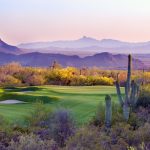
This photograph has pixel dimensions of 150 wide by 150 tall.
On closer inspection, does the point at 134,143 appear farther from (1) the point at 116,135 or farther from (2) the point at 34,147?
(2) the point at 34,147

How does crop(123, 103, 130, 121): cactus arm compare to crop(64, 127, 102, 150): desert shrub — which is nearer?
crop(64, 127, 102, 150): desert shrub

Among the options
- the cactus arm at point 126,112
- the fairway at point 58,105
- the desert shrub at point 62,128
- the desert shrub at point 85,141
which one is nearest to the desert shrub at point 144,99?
the fairway at point 58,105


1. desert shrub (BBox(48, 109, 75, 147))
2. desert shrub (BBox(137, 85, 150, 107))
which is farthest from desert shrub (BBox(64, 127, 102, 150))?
desert shrub (BBox(137, 85, 150, 107))

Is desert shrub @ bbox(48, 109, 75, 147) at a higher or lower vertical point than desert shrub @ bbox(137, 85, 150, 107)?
lower

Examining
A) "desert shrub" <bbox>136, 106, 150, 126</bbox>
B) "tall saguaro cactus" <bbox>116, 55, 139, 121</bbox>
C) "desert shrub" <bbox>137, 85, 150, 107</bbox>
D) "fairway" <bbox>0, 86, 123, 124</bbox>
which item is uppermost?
"tall saguaro cactus" <bbox>116, 55, 139, 121</bbox>

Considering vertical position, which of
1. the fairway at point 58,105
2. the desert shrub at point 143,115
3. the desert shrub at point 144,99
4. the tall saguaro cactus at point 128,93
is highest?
the tall saguaro cactus at point 128,93

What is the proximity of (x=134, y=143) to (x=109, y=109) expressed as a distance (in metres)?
5.10

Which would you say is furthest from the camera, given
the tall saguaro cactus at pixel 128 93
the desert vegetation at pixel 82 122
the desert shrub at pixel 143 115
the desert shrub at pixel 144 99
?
the desert shrub at pixel 144 99

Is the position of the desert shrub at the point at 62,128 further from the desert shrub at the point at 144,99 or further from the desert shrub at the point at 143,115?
the desert shrub at the point at 144,99

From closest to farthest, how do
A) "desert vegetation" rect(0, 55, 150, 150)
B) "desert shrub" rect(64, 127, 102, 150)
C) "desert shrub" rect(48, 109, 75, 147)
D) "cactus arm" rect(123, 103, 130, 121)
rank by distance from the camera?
"desert shrub" rect(64, 127, 102, 150) < "desert vegetation" rect(0, 55, 150, 150) < "desert shrub" rect(48, 109, 75, 147) < "cactus arm" rect(123, 103, 130, 121)

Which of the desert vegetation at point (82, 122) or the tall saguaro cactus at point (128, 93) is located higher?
the tall saguaro cactus at point (128, 93)

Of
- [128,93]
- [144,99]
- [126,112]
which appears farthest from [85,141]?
[144,99]

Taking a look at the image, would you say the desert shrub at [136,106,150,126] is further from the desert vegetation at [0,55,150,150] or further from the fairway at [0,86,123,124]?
the fairway at [0,86,123,124]

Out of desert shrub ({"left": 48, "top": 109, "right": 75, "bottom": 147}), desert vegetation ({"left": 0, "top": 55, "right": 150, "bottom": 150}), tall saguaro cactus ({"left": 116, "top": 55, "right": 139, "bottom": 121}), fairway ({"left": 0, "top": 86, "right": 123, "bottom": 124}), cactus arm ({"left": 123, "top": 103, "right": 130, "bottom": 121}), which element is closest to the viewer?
desert vegetation ({"left": 0, "top": 55, "right": 150, "bottom": 150})
